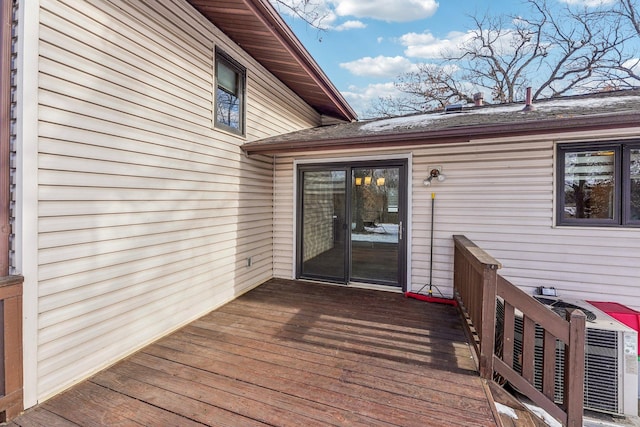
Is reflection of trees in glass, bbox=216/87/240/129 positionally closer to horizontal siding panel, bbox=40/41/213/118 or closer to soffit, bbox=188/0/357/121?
horizontal siding panel, bbox=40/41/213/118

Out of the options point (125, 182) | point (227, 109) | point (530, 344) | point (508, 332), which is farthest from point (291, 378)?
point (227, 109)

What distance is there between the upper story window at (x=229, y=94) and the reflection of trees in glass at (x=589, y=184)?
4604 mm

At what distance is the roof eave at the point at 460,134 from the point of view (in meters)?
3.06

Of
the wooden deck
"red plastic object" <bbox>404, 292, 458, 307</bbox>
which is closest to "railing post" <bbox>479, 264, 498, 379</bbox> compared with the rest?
the wooden deck

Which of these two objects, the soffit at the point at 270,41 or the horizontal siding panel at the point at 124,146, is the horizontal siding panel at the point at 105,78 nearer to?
the horizontal siding panel at the point at 124,146

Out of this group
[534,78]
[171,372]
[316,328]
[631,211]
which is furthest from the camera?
[534,78]

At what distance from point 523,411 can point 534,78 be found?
13.9 meters

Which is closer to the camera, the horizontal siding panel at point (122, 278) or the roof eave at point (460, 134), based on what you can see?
the horizontal siding panel at point (122, 278)

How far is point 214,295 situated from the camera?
156 inches

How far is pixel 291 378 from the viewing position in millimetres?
2404

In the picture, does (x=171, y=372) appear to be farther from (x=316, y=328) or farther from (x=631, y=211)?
(x=631, y=211)

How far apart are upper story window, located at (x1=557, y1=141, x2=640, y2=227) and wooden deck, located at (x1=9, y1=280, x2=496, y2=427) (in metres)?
2.21

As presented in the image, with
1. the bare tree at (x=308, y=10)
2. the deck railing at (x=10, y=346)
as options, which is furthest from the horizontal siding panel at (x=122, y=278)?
the bare tree at (x=308, y=10)

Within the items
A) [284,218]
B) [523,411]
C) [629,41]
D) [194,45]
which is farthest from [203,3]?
[629,41]
